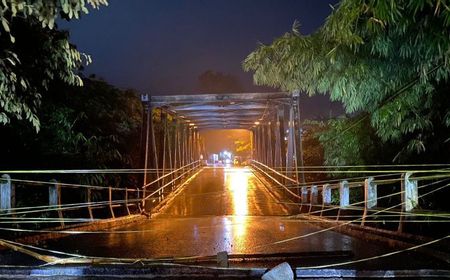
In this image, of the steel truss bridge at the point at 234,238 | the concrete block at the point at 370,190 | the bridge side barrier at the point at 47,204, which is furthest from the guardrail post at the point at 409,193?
the bridge side barrier at the point at 47,204

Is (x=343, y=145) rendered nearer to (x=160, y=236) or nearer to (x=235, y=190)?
(x=160, y=236)

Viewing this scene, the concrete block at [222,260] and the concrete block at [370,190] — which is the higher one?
the concrete block at [370,190]

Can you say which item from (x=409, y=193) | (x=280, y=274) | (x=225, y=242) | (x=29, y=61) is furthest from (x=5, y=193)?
(x=409, y=193)

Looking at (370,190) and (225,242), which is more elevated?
(370,190)

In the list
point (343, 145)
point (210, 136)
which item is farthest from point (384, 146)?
point (210, 136)

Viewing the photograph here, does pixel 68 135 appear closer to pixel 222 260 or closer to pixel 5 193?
pixel 5 193

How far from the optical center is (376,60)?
503cm

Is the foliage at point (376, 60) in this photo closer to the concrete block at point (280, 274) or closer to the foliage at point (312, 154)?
the concrete block at point (280, 274)

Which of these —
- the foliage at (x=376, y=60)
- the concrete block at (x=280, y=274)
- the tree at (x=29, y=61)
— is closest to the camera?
the foliage at (x=376, y=60)

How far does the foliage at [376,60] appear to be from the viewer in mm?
3930

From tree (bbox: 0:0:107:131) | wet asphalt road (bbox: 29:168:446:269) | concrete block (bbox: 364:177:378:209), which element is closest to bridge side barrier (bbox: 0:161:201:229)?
wet asphalt road (bbox: 29:168:446:269)

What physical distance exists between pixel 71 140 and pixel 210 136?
60.2 m

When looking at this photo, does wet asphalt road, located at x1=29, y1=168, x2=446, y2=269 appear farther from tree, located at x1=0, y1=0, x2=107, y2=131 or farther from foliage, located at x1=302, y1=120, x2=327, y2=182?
foliage, located at x1=302, y1=120, x2=327, y2=182

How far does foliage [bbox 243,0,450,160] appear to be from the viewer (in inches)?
155
